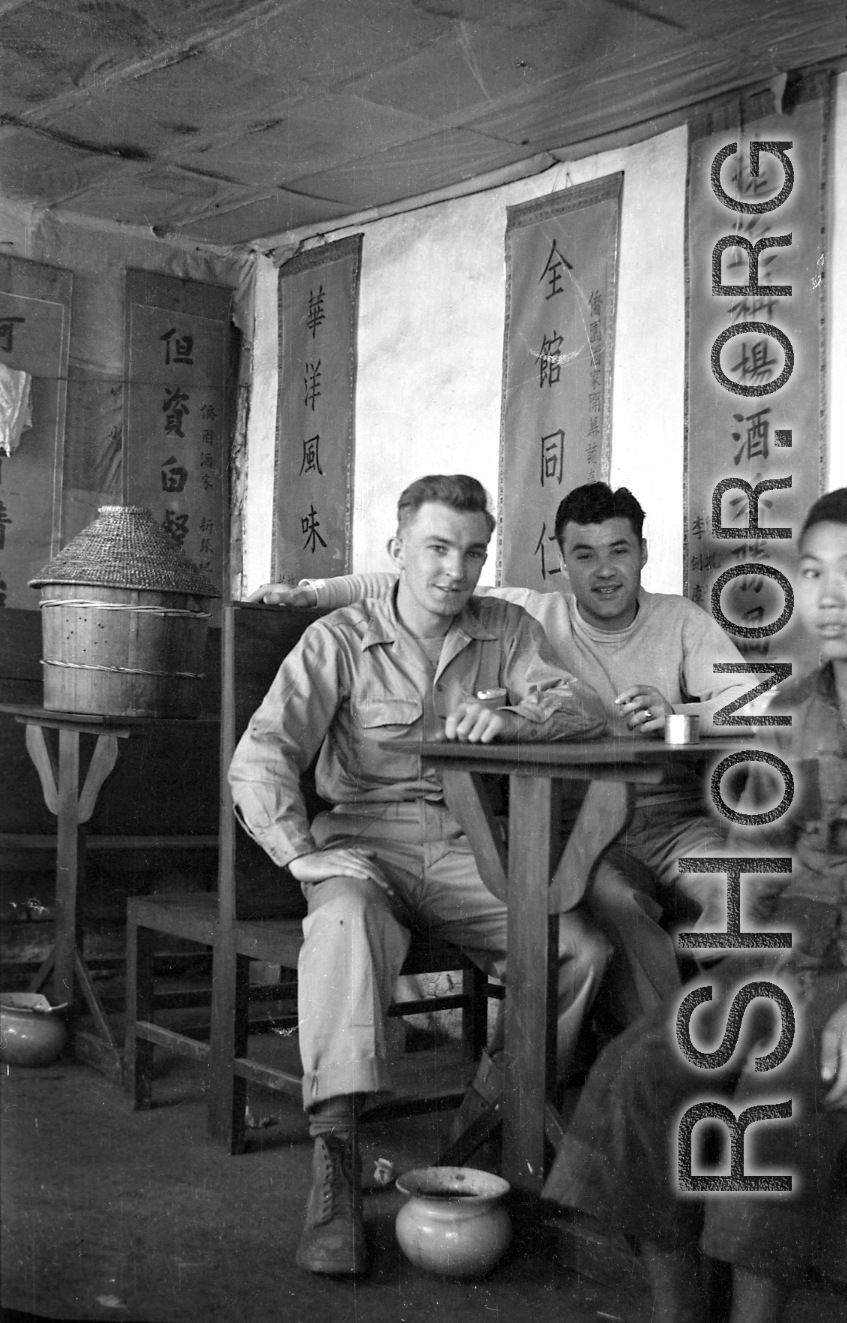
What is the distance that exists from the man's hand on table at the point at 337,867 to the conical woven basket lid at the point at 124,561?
3.33 feet

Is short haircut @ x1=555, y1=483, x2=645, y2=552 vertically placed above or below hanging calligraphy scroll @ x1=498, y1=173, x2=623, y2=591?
below

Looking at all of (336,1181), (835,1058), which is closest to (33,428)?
(336,1181)

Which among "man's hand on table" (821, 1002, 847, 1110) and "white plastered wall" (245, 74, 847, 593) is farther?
"white plastered wall" (245, 74, 847, 593)

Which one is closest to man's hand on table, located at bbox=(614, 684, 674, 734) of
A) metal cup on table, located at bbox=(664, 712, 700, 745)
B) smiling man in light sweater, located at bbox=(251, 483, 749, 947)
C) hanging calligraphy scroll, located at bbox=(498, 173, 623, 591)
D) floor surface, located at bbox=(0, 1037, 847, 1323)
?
smiling man in light sweater, located at bbox=(251, 483, 749, 947)

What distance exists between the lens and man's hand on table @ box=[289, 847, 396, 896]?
2344mm

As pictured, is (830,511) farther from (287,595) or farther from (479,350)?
(479,350)

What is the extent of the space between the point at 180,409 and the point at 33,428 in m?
0.54

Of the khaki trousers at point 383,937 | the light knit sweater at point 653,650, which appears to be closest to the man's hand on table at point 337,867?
the khaki trousers at point 383,937

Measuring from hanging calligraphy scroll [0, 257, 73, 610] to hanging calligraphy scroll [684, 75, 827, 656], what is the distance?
2.32 m

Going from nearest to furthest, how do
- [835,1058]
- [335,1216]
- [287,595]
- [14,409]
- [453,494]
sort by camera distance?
[835,1058] → [335,1216] → [453,494] → [287,595] → [14,409]

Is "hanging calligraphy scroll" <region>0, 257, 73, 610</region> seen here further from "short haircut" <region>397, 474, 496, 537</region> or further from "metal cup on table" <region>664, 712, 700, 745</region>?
"metal cup on table" <region>664, 712, 700, 745</region>

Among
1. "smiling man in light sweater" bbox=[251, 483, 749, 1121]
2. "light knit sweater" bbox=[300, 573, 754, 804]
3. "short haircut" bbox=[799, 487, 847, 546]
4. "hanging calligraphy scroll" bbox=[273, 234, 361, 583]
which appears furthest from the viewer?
"hanging calligraphy scroll" bbox=[273, 234, 361, 583]

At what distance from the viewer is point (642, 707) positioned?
281 cm

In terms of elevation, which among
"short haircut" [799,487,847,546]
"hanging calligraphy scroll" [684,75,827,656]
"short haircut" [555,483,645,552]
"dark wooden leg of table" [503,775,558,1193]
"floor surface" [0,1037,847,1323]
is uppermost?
"hanging calligraphy scroll" [684,75,827,656]
